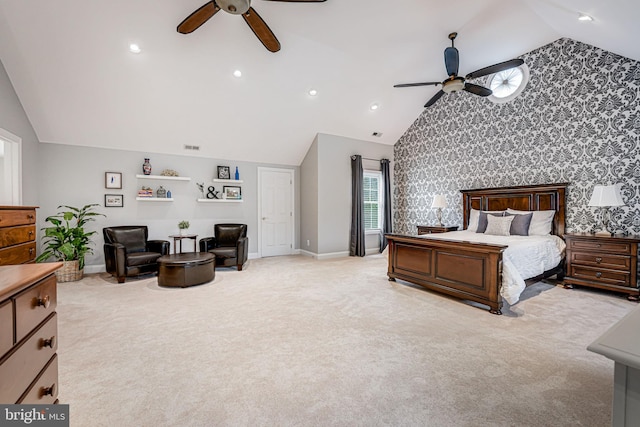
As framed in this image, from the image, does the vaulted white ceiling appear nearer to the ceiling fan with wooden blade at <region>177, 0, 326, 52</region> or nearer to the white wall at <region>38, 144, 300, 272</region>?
the white wall at <region>38, 144, 300, 272</region>

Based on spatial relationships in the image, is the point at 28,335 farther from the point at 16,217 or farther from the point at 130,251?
the point at 130,251

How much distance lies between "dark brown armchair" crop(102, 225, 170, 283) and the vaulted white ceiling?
167 centimetres

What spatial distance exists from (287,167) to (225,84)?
2619 millimetres

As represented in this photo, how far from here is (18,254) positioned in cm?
327

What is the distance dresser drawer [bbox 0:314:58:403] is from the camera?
97 cm

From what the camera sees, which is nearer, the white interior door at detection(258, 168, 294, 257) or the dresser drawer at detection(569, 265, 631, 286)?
the dresser drawer at detection(569, 265, 631, 286)

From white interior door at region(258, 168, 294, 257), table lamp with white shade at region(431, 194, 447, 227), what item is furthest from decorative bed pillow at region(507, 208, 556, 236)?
white interior door at region(258, 168, 294, 257)

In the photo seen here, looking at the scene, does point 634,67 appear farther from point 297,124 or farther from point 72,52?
point 72,52

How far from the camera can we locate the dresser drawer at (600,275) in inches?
146

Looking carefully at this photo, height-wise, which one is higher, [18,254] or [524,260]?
[18,254]

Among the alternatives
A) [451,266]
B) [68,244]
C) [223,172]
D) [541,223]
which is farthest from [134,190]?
[541,223]

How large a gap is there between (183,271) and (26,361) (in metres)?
3.17

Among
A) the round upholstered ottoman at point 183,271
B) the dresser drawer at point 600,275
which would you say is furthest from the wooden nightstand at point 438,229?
the round upholstered ottoman at point 183,271

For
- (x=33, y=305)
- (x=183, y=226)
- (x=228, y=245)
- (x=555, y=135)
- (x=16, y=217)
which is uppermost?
(x=555, y=135)
